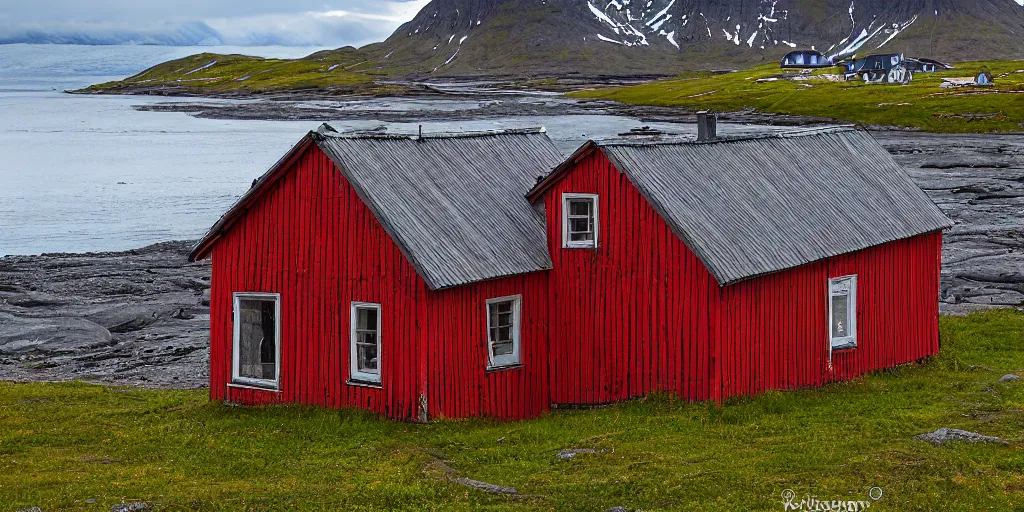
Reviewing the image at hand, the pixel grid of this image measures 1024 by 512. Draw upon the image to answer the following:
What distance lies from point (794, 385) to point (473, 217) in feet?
23.1

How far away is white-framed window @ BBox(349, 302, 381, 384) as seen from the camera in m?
22.6

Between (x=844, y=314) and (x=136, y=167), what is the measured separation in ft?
259

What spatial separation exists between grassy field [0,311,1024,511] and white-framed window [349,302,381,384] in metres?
0.91

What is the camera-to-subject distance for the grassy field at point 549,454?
16344 mm

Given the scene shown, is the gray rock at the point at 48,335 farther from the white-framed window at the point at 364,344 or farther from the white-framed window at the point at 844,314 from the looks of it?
the white-framed window at the point at 844,314

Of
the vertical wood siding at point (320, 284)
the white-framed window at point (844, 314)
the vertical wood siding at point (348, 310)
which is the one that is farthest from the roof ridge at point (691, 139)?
the vertical wood siding at point (320, 284)

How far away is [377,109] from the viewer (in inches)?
5969

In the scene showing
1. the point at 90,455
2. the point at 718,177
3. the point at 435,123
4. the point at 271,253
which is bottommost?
the point at 90,455

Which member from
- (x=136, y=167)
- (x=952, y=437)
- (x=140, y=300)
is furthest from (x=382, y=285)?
(x=136, y=167)

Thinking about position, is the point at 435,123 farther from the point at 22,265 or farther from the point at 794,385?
the point at 794,385

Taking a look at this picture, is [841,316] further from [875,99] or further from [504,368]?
[875,99]

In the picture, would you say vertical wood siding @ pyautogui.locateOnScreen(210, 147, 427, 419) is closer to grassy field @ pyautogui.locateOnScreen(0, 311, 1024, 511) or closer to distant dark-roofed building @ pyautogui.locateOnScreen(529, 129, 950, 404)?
grassy field @ pyautogui.locateOnScreen(0, 311, 1024, 511)

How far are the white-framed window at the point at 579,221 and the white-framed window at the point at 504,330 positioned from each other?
1.60 metres

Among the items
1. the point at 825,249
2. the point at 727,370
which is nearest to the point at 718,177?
the point at 825,249
